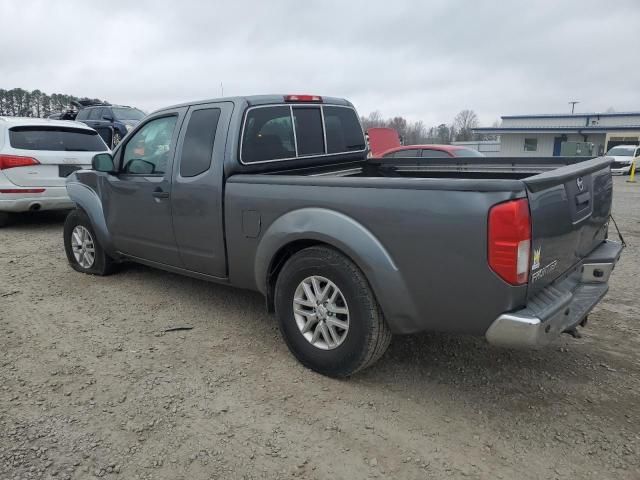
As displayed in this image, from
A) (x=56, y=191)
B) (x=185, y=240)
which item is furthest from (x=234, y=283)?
(x=56, y=191)

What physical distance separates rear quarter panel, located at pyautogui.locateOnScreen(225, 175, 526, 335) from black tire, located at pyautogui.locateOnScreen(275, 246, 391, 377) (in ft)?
0.29

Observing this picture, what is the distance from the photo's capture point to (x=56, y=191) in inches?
296

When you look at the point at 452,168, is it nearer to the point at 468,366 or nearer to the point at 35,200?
the point at 468,366

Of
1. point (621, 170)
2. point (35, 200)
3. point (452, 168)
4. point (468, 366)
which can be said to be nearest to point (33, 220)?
point (35, 200)

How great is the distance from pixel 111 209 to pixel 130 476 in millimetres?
3093

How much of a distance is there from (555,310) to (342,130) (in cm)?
287

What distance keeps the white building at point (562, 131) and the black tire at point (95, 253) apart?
38005 millimetres

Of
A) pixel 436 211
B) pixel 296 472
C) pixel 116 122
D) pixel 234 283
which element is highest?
pixel 116 122

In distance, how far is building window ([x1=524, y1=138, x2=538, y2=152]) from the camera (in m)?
42.4

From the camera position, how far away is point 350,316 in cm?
300

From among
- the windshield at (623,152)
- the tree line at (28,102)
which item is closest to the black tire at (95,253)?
the windshield at (623,152)

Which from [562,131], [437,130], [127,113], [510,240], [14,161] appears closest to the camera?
[510,240]

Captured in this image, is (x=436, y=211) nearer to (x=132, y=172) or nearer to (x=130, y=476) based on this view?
(x=130, y=476)

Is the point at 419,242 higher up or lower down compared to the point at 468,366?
higher up
